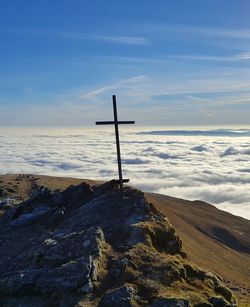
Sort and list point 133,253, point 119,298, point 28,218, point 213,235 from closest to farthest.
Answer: point 119,298 < point 133,253 < point 28,218 < point 213,235

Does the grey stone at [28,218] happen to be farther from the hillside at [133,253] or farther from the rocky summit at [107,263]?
the rocky summit at [107,263]

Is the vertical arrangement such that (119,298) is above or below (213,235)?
above

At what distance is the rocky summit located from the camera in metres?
19.0

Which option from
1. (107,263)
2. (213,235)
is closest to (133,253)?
(107,263)

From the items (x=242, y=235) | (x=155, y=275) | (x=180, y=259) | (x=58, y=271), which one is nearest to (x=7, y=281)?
(x=58, y=271)

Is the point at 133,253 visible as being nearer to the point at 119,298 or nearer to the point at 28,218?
the point at 119,298

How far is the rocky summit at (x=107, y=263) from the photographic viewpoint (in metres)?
19.0

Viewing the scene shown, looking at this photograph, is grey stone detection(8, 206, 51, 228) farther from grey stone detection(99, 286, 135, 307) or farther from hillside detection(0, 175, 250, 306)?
grey stone detection(99, 286, 135, 307)

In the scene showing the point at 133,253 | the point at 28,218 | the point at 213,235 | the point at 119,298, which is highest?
the point at 133,253

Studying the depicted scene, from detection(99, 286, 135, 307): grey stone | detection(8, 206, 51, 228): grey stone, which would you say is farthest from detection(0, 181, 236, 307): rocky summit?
detection(8, 206, 51, 228): grey stone

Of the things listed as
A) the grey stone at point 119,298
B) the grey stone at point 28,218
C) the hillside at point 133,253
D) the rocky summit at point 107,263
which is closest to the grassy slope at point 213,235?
the grey stone at point 28,218

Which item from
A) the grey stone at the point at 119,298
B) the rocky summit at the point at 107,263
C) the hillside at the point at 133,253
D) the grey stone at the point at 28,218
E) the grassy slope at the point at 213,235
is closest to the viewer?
the grey stone at the point at 119,298

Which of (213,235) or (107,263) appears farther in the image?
(213,235)

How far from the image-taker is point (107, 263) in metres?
20.7
